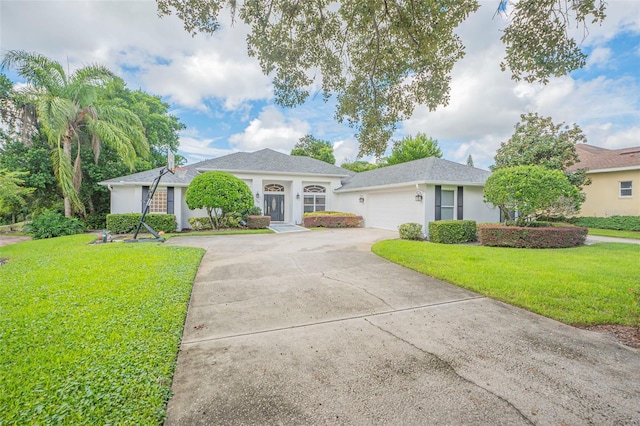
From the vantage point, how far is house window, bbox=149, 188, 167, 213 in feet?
50.7

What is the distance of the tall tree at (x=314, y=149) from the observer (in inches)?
1502

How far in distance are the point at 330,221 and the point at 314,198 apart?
3.30m

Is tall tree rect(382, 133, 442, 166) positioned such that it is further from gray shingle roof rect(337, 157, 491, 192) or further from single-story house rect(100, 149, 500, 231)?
gray shingle roof rect(337, 157, 491, 192)

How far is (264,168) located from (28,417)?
16742 millimetres

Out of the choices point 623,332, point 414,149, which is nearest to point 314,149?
point 414,149

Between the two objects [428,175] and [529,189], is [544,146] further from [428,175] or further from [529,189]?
[529,189]

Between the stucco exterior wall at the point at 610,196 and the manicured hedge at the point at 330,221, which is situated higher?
the stucco exterior wall at the point at 610,196

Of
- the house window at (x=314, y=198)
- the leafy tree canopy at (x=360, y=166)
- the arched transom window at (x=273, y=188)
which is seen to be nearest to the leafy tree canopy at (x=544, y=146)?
the house window at (x=314, y=198)

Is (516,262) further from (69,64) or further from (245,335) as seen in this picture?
(69,64)

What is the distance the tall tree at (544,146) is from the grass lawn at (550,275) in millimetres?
7944

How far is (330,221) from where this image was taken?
16719 millimetres

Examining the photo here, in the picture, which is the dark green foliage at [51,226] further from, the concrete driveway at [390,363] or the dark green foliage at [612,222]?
the dark green foliage at [612,222]

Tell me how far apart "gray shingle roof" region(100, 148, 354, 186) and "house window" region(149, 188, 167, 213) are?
0.64m

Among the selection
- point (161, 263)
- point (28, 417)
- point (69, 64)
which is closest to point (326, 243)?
point (161, 263)
